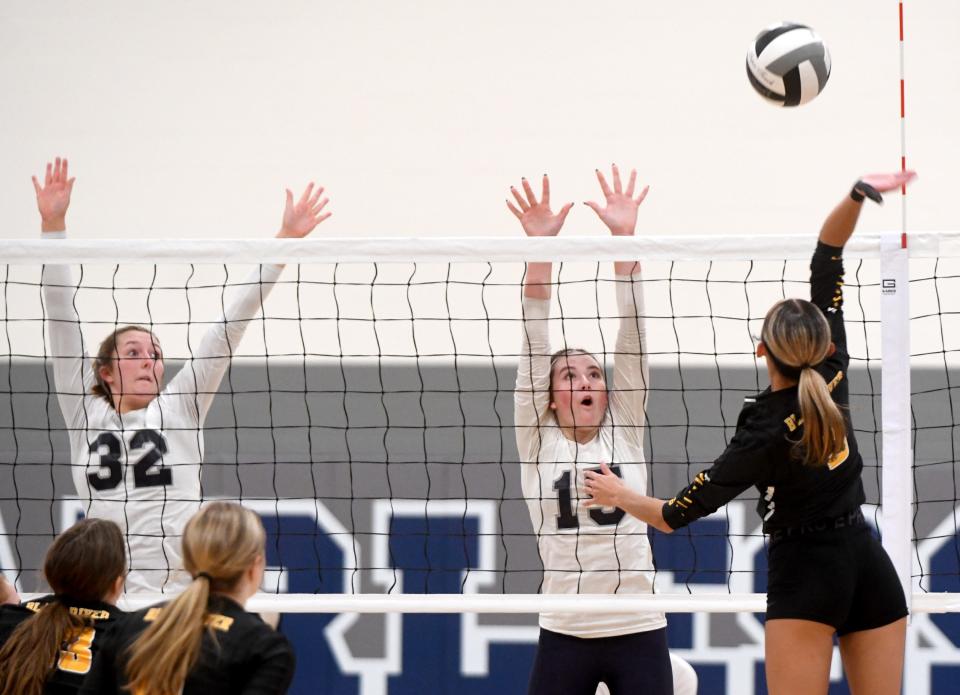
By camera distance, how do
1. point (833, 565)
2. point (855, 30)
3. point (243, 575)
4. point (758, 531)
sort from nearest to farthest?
point (243, 575)
point (833, 565)
point (758, 531)
point (855, 30)

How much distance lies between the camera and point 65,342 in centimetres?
389

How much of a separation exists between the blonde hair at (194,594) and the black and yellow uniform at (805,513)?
1.17 meters

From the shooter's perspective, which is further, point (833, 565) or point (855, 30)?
point (855, 30)

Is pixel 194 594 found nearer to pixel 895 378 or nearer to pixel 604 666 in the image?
pixel 604 666

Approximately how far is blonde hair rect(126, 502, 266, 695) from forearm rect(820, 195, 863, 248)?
164 cm

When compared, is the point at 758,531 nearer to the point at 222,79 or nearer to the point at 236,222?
the point at 236,222

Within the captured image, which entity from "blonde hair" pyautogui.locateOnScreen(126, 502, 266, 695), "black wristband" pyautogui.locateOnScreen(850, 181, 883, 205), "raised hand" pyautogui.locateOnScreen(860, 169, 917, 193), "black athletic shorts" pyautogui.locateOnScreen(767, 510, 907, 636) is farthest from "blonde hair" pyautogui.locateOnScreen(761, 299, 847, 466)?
"blonde hair" pyautogui.locateOnScreen(126, 502, 266, 695)

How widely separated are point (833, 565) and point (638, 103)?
12.4ft

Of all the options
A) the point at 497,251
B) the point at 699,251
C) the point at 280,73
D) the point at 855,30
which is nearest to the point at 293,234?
the point at 497,251

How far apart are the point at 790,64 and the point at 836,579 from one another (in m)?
1.70

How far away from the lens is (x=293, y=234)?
409 cm

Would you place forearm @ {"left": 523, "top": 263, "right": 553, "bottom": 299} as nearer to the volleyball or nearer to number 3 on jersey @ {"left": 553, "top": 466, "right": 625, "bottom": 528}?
number 3 on jersey @ {"left": 553, "top": 466, "right": 625, "bottom": 528}

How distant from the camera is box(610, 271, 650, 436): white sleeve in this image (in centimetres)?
372

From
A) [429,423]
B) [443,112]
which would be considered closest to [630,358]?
[429,423]
